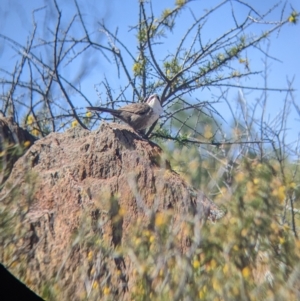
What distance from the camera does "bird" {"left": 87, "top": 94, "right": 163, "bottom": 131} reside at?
488 cm

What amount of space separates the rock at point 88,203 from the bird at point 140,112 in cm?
95

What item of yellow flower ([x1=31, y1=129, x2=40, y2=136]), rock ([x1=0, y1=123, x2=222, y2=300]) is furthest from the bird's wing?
rock ([x1=0, y1=123, x2=222, y2=300])

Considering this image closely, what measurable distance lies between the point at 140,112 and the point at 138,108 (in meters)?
0.07

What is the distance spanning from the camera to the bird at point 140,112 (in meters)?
4.88

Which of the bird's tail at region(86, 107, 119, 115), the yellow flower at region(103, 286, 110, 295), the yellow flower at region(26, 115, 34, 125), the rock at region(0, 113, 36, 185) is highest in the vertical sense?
the bird's tail at region(86, 107, 119, 115)

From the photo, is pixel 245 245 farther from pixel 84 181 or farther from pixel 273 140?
pixel 84 181

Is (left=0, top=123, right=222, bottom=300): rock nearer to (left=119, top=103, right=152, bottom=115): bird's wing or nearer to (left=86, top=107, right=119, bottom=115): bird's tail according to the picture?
(left=86, top=107, right=119, bottom=115): bird's tail

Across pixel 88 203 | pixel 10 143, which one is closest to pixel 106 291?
pixel 88 203

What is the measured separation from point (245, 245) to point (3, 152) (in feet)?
3.88

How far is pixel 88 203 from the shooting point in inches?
137

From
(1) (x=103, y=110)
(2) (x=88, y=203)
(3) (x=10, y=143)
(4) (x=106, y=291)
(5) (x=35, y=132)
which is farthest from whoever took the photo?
(1) (x=103, y=110)

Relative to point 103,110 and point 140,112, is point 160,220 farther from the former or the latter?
point 140,112

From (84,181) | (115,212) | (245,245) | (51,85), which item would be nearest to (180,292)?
(245,245)

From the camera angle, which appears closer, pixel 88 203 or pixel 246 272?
pixel 246 272
